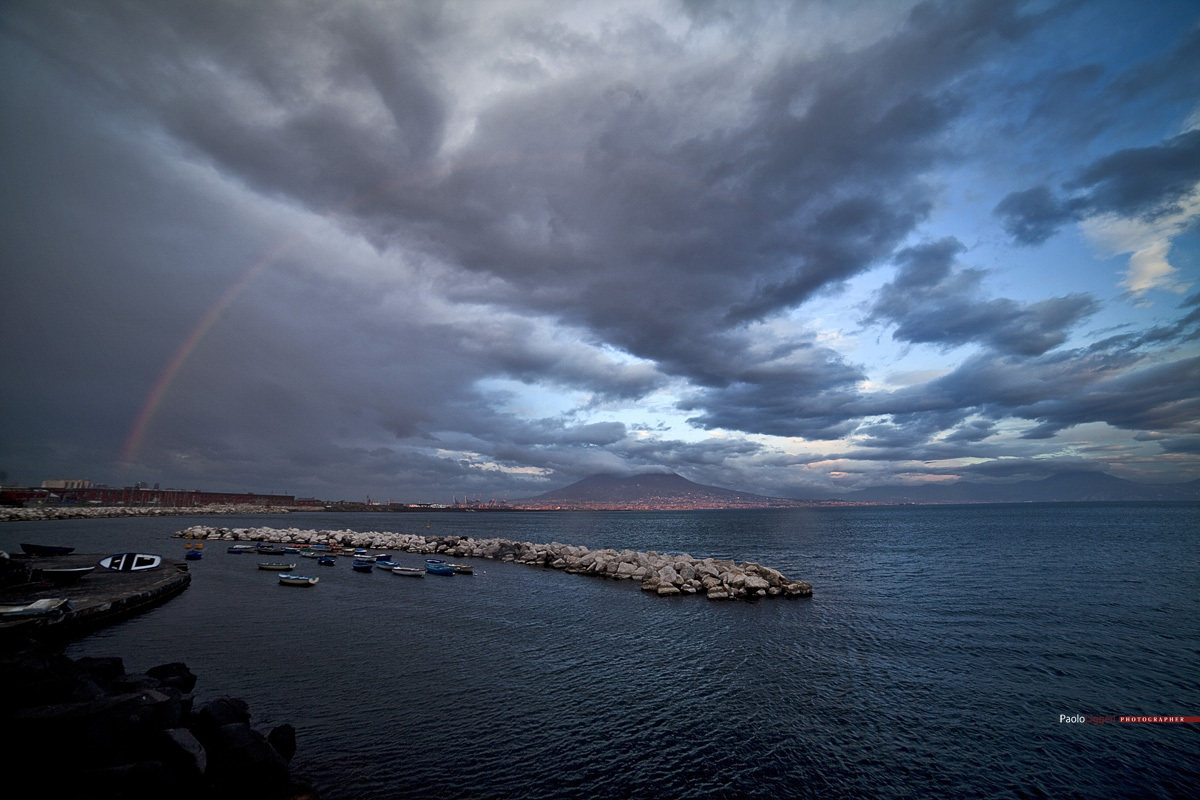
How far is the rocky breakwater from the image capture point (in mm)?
10203

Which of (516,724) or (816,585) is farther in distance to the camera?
(816,585)

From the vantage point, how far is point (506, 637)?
28.6 m

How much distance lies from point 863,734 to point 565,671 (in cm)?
1235

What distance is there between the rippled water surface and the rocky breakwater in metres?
1.90

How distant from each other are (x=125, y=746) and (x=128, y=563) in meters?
43.2

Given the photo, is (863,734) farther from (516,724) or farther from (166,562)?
(166,562)

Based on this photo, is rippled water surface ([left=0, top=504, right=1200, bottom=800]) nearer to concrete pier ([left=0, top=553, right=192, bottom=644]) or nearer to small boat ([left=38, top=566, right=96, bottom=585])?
concrete pier ([left=0, top=553, right=192, bottom=644])

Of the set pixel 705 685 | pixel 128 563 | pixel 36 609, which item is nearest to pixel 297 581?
pixel 128 563

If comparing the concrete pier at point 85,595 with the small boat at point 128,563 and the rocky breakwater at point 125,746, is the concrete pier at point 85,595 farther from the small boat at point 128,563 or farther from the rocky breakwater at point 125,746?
the rocky breakwater at point 125,746

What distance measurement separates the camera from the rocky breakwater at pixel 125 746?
402 inches

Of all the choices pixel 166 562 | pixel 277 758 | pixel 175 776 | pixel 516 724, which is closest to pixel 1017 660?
pixel 516 724

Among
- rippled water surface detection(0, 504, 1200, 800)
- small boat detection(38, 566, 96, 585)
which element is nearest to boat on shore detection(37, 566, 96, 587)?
small boat detection(38, 566, 96, 585)

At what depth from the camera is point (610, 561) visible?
179ft

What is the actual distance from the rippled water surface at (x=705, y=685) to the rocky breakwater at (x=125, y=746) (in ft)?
6.22
